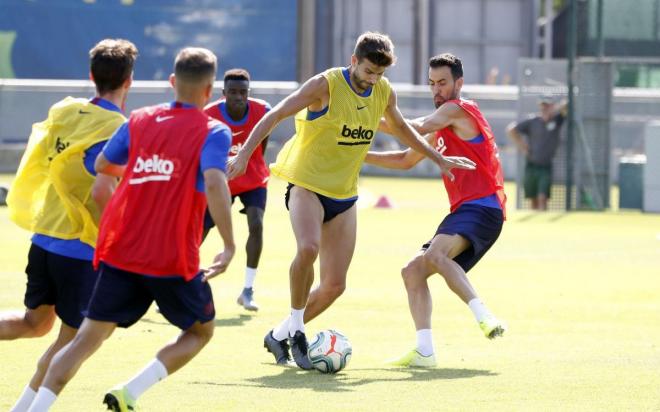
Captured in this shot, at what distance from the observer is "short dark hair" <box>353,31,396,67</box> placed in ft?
28.4

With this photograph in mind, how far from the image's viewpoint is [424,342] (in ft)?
30.2

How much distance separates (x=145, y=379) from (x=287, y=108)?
2600mm

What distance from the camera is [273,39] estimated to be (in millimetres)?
35750

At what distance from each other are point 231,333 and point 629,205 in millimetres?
14837

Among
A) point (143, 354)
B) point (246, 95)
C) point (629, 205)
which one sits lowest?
point (629, 205)

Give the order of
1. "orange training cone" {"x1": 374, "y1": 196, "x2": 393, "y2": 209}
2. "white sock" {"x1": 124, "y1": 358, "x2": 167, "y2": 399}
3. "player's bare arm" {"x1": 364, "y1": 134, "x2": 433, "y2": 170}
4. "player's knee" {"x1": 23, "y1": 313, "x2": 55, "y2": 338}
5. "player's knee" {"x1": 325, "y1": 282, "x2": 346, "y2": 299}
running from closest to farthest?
"white sock" {"x1": 124, "y1": 358, "x2": 167, "y2": 399} < "player's knee" {"x1": 23, "y1": 313, "x2": 55, "y2": 338} < "player's knee" {"x1": 325, "y1": 282, "x2": 346, "y2": 299} < "player's bare arm" {"x1": 364, "y1": 134, "x2": 433, "y2": 170} < "orange training cone" {"x1": 374, "y1": 196, "x2": 393, "y2": 209}

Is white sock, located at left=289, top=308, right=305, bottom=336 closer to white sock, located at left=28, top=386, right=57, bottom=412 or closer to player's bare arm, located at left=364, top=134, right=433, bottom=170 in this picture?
player's bare arm, located at left=364, top=134, right=433, bottom=170

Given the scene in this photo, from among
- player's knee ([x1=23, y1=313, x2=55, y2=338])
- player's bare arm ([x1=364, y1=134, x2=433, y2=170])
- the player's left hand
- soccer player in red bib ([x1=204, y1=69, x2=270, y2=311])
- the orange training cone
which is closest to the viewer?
player's knee ([x1=23, y1=313, x2=55, y2=338])

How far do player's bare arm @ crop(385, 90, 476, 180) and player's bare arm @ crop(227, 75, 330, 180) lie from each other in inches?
19.8

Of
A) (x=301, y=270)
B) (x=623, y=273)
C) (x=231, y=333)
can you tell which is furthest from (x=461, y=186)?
(x=623, y=273)

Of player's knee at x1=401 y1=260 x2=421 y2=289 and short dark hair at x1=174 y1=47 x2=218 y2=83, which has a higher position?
short dark hair at x1=174 y1=47 x2=218 y2=83

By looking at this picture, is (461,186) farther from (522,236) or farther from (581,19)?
(581,19)

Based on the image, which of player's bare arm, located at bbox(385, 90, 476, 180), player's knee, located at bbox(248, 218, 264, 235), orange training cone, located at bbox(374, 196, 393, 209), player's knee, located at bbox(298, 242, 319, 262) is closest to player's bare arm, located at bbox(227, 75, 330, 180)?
player's bare arm, located at bbox(385, 90, 476, 180)

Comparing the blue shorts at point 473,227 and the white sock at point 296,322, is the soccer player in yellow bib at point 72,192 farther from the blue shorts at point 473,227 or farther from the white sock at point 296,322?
the blue shorts at point 473,227
